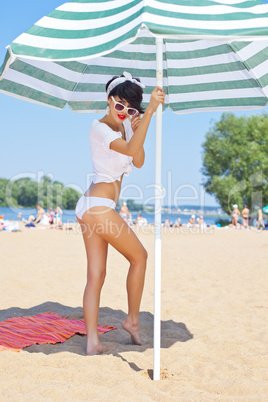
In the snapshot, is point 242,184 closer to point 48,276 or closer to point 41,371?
point 48,276

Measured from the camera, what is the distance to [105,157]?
2.60 m

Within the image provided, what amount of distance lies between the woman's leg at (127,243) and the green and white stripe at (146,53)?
103cm

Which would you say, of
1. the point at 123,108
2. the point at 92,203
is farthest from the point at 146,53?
the point at 92,203

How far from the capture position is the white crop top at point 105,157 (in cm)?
251

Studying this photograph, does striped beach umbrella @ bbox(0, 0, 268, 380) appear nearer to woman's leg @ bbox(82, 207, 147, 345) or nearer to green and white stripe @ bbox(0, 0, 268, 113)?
green and white stripe @ bbox(0, 0, 268, 113)

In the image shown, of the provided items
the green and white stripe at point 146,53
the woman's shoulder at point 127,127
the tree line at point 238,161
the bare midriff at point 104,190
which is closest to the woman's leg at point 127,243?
the bare midriff at point 104,190

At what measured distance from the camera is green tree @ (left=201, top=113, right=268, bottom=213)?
32.8 m

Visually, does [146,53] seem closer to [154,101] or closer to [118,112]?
[118,112]

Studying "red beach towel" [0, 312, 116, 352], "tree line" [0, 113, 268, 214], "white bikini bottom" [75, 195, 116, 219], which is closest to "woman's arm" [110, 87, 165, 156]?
"white bikini bottom" [75, 195, 116, 219]

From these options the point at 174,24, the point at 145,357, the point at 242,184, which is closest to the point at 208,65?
the point at 174,24

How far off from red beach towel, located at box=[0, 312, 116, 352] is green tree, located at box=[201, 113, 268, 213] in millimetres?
30144

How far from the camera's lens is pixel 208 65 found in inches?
136

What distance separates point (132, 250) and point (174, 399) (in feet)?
3.29

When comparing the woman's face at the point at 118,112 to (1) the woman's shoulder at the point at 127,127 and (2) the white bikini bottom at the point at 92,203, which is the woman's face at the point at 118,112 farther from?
(2) the white bikini bottom at the point at 92,203
